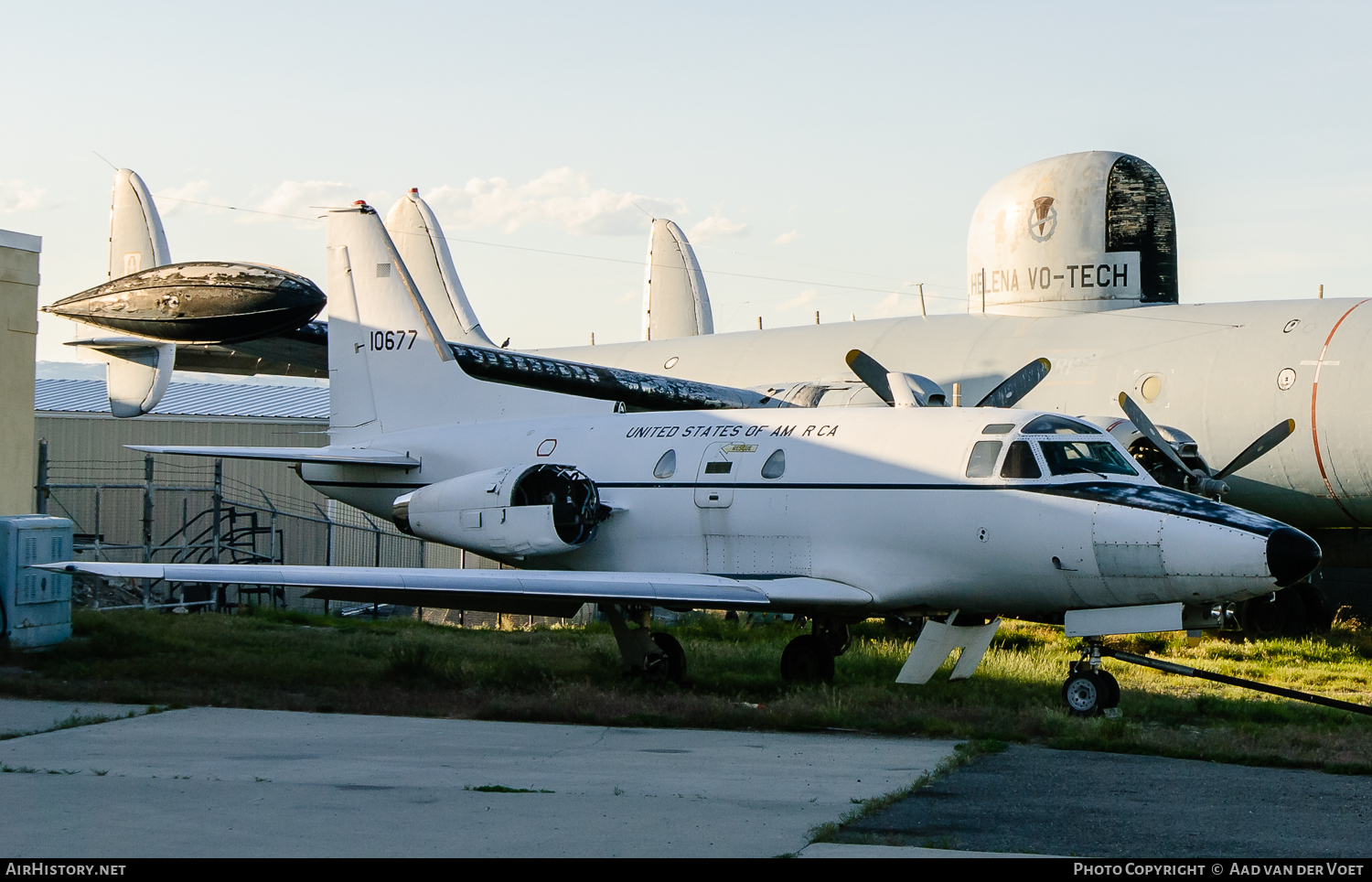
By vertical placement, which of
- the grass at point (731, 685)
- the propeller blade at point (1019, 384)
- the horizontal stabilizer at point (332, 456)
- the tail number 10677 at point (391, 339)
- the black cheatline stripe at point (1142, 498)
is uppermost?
the tail number 10677 at point (391, 339)

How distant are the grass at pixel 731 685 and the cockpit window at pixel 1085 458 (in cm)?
224

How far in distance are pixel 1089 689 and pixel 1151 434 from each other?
509cm

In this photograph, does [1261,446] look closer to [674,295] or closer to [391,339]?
[391,339]

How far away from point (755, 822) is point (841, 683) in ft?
23.4

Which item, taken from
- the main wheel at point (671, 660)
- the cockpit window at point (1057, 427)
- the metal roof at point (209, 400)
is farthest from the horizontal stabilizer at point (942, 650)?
the metal roof at point (209, 400)

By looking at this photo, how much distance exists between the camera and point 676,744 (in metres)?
11.2

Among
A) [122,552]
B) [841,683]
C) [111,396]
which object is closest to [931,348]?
[841,683]

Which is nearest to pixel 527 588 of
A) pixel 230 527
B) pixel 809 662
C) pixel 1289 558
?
pixel 809 662

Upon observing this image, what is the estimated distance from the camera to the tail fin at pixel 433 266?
2725 cm

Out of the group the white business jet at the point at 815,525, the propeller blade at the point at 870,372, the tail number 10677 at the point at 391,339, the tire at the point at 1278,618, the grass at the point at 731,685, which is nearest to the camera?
the grass at the point at 731,685

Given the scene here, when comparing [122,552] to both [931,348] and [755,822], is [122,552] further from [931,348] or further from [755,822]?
[755,822]

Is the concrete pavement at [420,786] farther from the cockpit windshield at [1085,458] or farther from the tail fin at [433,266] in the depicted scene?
the tail fin at [433,266]

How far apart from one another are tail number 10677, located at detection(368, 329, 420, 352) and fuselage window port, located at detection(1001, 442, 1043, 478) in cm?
942

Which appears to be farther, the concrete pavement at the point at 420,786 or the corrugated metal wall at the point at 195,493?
the corrugated metal wall at the point at 195,493
